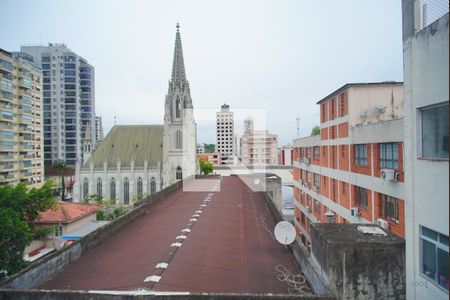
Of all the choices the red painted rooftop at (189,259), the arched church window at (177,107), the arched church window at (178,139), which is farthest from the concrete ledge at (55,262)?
the arched church window at (177,107)

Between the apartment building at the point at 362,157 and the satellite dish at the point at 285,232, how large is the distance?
489cm

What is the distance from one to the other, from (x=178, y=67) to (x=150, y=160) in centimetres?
1540

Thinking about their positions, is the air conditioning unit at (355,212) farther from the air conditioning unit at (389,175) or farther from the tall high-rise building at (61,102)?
the tall high-rise building at (61,102)

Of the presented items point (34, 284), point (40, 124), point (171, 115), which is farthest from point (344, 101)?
point (40, 124)

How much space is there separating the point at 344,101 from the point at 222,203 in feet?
27.3

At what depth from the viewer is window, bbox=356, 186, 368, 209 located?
14.6 metres

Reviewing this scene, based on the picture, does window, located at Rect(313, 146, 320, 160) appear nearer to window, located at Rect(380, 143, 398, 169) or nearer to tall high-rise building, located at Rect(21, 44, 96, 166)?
window, located at Rect(380, 143, 398, 169)

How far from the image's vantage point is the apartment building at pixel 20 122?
38.9 metres

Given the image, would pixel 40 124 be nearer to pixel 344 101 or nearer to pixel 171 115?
pixel 171 115

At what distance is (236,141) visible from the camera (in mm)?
106938

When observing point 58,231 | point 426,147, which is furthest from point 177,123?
point 426,147

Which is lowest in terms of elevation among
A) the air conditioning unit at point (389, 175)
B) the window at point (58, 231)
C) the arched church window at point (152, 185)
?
the window at point (58, 231)

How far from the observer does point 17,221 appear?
654 inches

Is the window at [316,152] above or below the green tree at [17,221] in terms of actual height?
above
